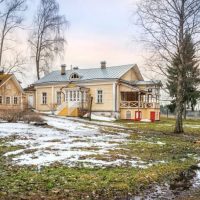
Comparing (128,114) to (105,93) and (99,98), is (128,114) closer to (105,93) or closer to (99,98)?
(105,93)

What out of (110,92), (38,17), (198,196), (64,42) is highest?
(38,17)

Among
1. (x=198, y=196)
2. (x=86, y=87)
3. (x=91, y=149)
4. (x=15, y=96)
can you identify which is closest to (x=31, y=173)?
(x=198, y=196)

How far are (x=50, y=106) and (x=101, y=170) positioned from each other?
39308 mm

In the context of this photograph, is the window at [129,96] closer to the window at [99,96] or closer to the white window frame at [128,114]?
the white window frame at [128,114]

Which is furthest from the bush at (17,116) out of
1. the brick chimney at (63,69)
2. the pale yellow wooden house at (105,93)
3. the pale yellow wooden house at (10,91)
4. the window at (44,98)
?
the pale yellow wooden house at (10,91)

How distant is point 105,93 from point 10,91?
15203 mm

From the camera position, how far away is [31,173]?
9828mm

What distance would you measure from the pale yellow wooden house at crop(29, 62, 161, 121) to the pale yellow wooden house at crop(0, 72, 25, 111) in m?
5.61

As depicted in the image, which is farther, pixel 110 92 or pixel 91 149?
pixel 110 92

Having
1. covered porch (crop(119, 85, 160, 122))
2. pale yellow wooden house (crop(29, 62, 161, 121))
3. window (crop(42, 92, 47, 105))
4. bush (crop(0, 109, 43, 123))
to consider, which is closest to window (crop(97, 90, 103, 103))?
pale yellow wooden house (crop(29, 62, 161, 121))

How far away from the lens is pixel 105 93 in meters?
44.7

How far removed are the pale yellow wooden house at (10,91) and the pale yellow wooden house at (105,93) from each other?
5612 millimetres

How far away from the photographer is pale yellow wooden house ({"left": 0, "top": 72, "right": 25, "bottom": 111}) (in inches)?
2028

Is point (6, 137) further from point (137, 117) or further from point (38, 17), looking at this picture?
point (38, 17)
